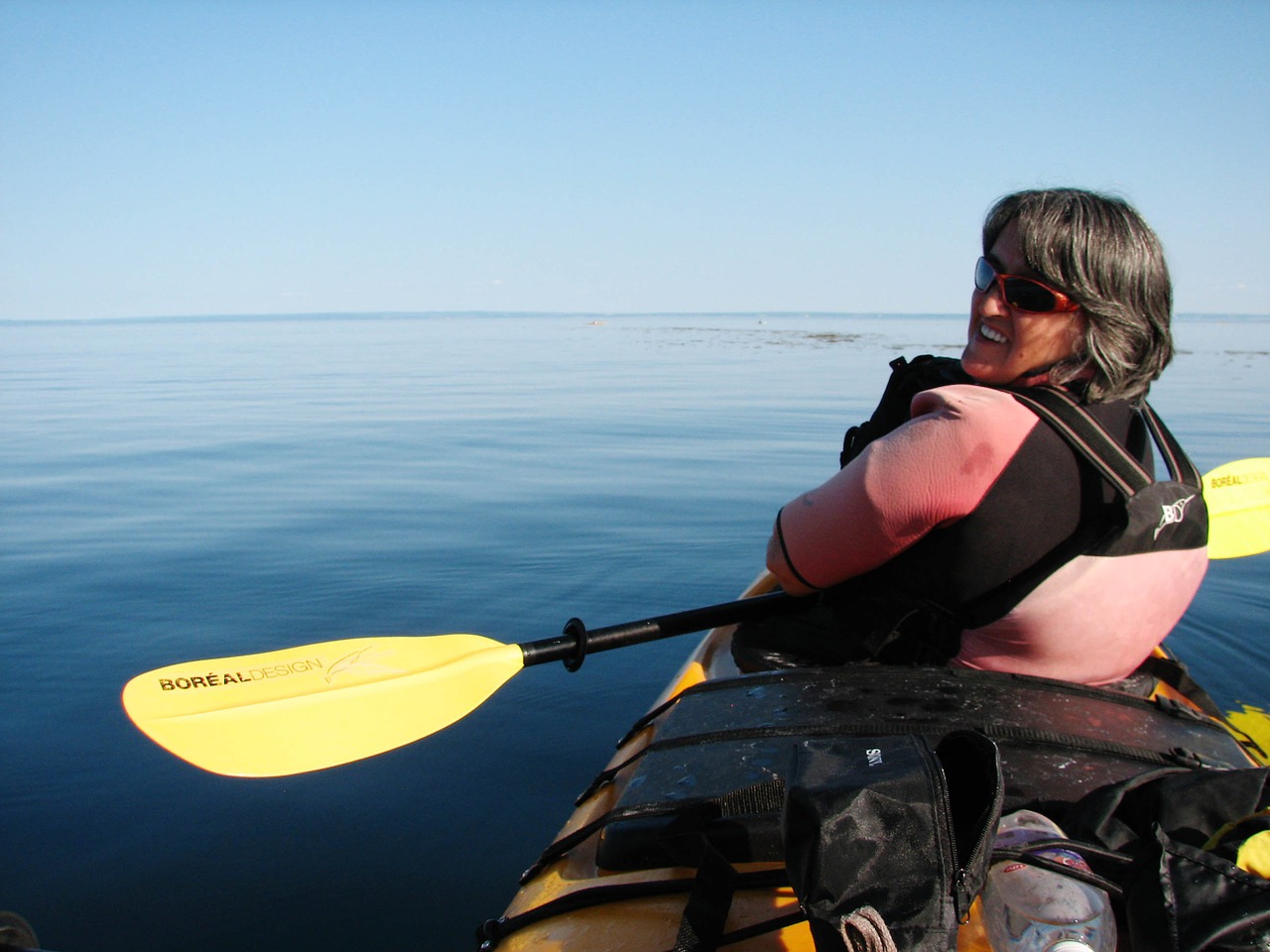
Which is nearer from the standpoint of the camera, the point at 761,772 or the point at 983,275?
the point at 761,772

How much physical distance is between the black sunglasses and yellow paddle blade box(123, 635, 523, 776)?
1508 mm

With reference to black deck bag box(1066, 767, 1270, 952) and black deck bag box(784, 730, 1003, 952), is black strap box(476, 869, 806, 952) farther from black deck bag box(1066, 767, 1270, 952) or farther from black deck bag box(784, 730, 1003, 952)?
black deck bag box(1066, 767, 1270, 952)

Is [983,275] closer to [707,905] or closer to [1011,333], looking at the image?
[1011,333]

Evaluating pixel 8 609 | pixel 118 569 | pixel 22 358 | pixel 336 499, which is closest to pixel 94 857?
pixel 8 609

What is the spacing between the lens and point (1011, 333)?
2105 millimetres

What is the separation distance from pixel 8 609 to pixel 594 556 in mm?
3016

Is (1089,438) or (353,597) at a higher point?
(1089,438)

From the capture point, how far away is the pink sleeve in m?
1.84

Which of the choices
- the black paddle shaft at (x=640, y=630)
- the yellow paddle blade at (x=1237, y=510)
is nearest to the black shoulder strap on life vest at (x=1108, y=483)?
the black paddle shaft at (x=640, y=630)

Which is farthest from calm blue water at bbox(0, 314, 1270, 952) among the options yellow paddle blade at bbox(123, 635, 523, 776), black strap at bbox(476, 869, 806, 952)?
black strap at bbox(476, 869, 806, 952)

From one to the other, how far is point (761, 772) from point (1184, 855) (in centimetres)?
70

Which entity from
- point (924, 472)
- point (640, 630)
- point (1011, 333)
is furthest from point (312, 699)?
point (1011, 333)

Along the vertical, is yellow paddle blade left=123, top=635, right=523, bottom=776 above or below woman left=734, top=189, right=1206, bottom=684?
below

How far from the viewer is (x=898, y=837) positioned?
1261mm
